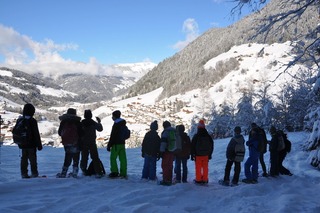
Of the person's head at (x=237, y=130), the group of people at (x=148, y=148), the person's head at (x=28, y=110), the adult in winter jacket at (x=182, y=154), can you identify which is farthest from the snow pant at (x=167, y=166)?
the person's head at (x=28, y=110)

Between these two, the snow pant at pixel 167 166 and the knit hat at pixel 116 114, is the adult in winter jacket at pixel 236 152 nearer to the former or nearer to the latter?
the snow pant at pixel 167 166

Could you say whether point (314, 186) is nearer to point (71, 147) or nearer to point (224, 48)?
point (71, 147)

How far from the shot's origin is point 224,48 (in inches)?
6855

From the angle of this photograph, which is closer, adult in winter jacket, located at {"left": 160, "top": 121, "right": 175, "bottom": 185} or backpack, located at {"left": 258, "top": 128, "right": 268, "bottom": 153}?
adult in winter jacket, located at {"left": 160, "top": 121, "right": 175, "bottom": 185}

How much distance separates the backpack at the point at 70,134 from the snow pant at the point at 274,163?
680 cm

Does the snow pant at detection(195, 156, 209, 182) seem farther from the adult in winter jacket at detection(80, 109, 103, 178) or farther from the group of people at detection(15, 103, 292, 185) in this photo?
the adult in winter jacket at detection(80, 109, 103, 178)

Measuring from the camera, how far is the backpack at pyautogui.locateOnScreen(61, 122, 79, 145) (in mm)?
8578

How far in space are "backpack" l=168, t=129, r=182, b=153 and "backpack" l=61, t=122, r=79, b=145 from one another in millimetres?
2725

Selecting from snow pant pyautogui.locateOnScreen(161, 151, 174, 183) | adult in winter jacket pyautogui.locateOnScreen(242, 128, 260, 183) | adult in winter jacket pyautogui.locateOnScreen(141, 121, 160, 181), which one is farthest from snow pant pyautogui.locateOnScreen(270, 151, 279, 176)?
adult in winter jacket pyautogui.locateOnScreen(141, 121, 160, 181)

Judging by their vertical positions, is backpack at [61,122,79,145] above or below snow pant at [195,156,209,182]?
above

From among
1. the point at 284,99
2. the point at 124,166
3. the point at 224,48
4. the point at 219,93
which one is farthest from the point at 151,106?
the point at 124,166

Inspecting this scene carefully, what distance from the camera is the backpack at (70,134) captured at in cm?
858

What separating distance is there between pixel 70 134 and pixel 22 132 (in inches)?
48.9

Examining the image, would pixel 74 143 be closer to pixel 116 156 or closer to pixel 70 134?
pixel 70 134
